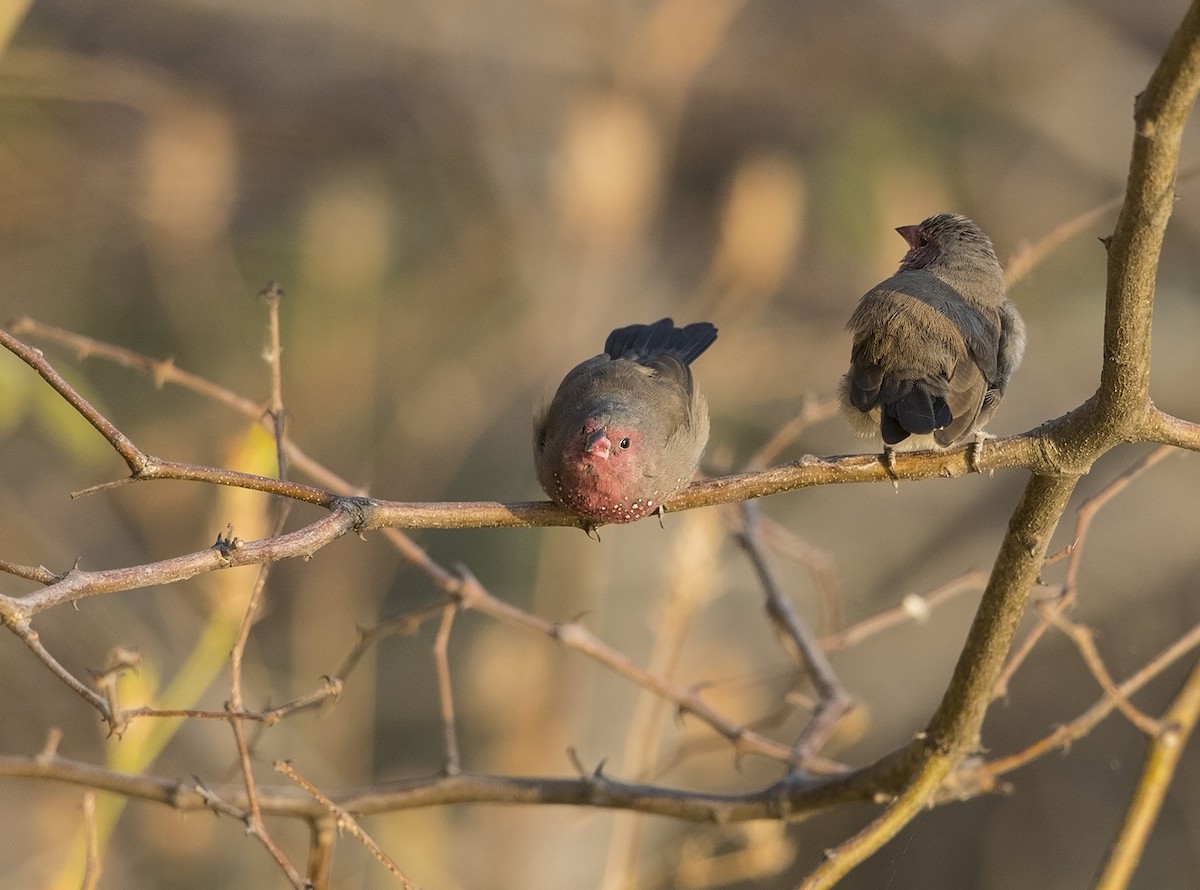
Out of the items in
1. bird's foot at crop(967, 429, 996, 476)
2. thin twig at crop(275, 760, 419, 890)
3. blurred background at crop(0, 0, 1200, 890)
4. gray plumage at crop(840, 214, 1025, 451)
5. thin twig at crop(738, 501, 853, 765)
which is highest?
blurred background at crop(0, 0, 1200, 890)

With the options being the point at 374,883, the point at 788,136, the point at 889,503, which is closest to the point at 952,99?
the point at 788,136

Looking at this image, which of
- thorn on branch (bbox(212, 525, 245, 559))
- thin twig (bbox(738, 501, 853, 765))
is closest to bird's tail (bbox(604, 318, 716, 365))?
thin twig (bbox(738, 501, 853, 765))

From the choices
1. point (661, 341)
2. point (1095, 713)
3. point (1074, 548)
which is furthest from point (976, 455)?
point (661, 341)

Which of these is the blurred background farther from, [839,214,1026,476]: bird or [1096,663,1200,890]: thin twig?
[1096,663,1200,890]: thin twig

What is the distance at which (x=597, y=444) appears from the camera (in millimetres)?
2865

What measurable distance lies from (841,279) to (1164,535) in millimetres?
2974

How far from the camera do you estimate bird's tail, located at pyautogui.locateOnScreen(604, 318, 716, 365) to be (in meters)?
3.97

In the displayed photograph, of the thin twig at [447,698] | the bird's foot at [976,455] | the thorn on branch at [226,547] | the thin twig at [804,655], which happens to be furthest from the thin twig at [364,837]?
the thin twig at [804,655]

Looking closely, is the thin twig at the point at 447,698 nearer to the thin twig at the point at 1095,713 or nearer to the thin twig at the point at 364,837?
the thin twig at the point at 364,837

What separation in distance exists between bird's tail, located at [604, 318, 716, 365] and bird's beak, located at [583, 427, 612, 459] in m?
1.03

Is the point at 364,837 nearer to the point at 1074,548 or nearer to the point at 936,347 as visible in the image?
the point at 1074,548

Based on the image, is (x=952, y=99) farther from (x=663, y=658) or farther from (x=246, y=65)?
(x=663, y=658)

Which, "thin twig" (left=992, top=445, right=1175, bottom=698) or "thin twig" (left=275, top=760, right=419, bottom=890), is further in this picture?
"thin twig" (left=992, top=445, right=1175, bottom=698)

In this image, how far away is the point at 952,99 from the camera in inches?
388
